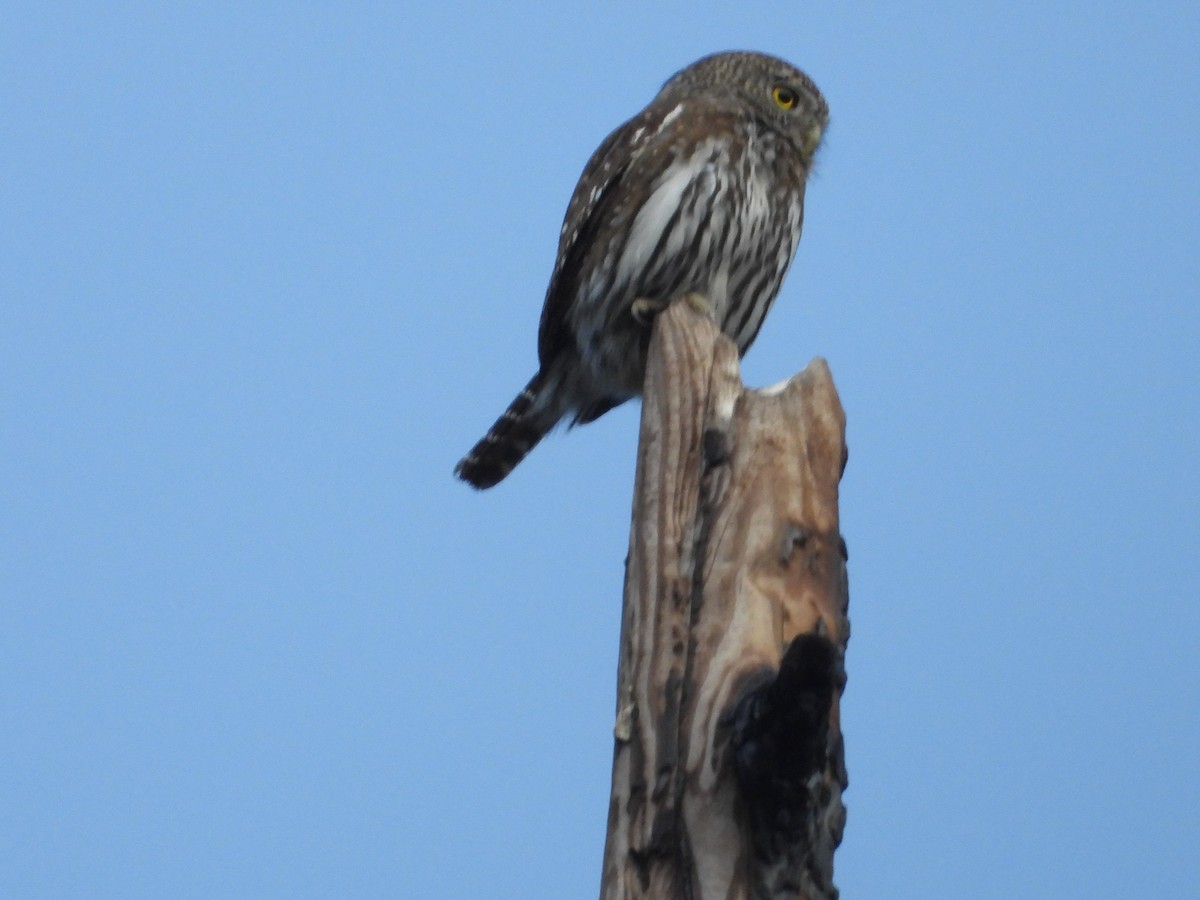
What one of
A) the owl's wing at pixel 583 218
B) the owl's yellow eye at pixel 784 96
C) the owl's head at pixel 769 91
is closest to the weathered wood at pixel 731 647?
the owl's wing at pixel 583 218

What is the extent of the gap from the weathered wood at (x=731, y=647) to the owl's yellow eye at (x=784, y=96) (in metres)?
2.23

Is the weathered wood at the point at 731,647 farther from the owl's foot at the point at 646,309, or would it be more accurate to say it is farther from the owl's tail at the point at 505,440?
the owl's tail at the point at 505,440

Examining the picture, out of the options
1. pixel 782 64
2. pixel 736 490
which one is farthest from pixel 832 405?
pixel 782 64

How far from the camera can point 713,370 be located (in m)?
3.05

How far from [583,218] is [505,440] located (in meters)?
0.80

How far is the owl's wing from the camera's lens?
4.68 meters

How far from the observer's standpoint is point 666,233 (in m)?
4.45

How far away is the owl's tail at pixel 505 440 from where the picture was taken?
5047 mm

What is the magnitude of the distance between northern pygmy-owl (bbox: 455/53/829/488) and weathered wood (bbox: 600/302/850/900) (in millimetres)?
1462

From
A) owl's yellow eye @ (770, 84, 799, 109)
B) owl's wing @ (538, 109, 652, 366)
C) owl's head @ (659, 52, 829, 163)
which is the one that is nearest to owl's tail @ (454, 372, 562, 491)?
owl's wing @ (538, 109, 652, 366)

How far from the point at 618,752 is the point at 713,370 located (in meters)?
0.78

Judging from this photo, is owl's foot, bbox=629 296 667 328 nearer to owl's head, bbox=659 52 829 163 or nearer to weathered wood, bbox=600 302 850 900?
owl's head, bbox=659 52 829 163

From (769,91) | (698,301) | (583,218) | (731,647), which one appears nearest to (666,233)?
(698,301)

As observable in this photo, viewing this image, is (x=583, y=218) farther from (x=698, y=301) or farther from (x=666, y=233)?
(x=698, y=301)
